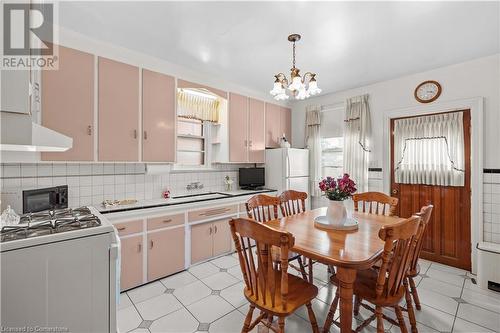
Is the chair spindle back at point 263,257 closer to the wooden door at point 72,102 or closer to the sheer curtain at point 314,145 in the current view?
the wooden door at point 72,102

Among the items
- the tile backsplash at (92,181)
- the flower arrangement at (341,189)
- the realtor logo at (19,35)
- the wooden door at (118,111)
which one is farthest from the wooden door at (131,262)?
the flower arrangement at (341,189)

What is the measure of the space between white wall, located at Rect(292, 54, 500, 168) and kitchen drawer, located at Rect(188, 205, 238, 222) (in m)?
2.34

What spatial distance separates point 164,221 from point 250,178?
1776 millimetres

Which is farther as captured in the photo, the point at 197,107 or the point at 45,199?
the point at 197,107

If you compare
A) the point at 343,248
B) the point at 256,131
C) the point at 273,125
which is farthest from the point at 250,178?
the point at 343,248

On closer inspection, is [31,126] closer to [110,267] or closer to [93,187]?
[110,267]

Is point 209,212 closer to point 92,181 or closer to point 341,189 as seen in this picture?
point 92,181

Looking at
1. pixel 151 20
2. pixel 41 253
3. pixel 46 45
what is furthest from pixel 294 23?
pixel 41 253

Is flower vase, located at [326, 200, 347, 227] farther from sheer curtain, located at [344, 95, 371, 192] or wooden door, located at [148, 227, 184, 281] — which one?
sheer curtain, located at [344, 95, 371, 192]

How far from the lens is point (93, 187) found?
2.64 meters

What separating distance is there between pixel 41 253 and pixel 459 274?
13.4ft

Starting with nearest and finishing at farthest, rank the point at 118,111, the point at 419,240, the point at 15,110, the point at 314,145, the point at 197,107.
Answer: the point at 15,110 → the point at 419,240 → the point at 118,111 → the point at 197,107 → the point at 314,145

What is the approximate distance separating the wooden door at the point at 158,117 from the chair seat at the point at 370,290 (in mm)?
2349

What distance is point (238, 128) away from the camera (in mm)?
3865
